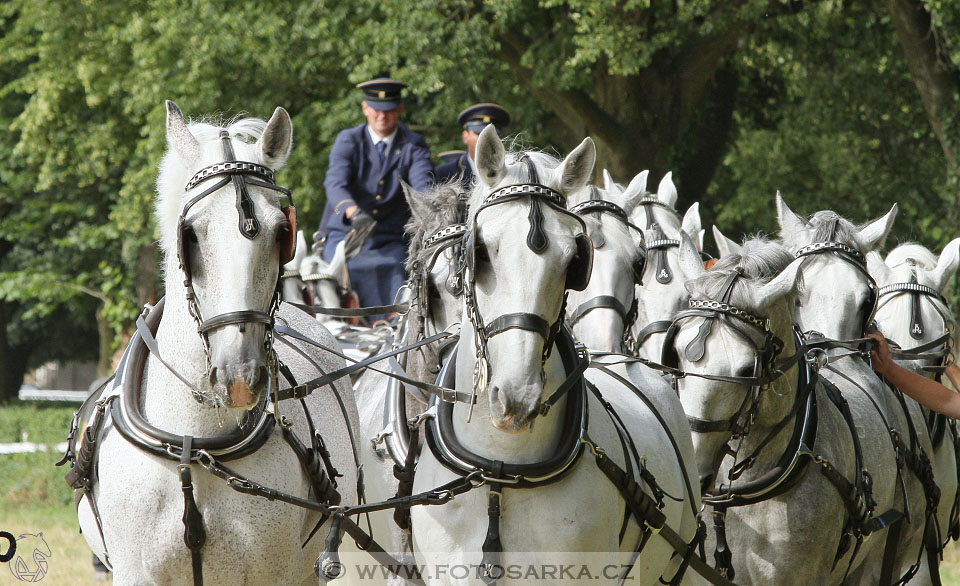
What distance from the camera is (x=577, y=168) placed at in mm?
3787

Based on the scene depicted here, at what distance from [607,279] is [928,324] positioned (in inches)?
109

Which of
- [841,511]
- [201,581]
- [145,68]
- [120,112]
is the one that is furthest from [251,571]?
[120,112]

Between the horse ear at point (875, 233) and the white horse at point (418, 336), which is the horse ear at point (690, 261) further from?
the white horse at point (418, 336)

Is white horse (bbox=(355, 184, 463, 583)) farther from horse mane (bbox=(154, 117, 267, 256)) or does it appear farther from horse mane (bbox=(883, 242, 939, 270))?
horse mane (bbox=(883, 242, 939, 270))

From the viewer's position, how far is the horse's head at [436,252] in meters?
4.80

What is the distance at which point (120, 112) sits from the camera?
19.2 meters

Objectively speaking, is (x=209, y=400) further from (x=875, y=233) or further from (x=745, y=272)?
(x=875, y=233)

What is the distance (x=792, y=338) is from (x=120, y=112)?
16112 mm

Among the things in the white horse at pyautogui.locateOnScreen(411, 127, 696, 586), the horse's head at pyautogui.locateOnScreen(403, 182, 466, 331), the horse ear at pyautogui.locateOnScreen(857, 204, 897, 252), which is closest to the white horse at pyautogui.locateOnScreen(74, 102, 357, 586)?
the white horse at pyautogui.locateOnScreen(411, 127, 696, 586)

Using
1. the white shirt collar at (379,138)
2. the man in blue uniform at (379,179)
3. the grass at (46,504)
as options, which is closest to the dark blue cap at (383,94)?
the man in blue uniform at (379,179)

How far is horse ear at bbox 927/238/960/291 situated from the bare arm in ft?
5.90

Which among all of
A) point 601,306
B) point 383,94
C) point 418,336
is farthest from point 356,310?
point 383,94

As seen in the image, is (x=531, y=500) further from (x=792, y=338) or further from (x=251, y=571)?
(x=792, y=338)

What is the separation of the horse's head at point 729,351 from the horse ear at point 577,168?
1497 millimetres
